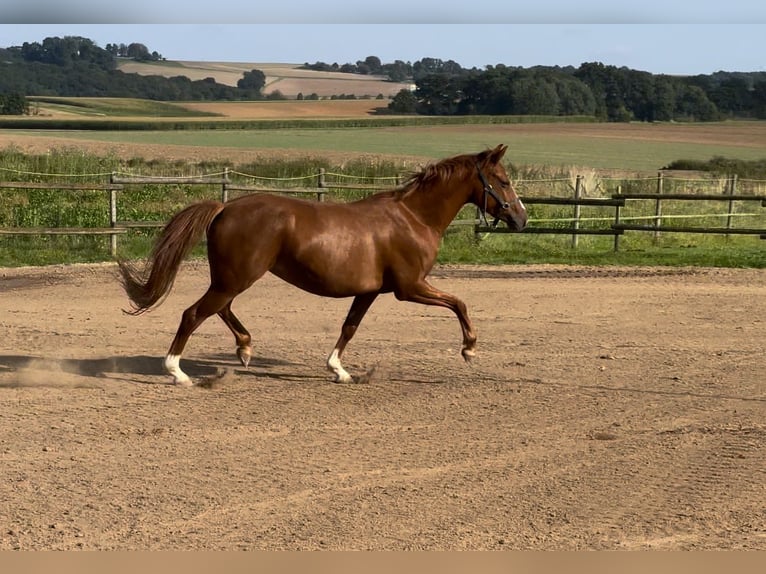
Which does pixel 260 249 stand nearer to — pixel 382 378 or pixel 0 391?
pixel 382 378

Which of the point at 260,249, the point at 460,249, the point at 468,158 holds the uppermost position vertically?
the point at 468,158

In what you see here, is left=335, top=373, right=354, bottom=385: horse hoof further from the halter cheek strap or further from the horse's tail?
the halter cheek strap

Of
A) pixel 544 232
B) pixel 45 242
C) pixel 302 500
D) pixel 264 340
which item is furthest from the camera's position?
pixel 544 232

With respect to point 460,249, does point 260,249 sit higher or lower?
higher

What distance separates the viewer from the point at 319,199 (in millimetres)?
20125

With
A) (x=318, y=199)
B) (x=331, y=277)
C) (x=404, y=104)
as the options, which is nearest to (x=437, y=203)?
(x=331, y=277)

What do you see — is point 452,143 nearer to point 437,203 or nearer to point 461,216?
point 461,216

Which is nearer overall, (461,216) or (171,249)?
(171,249)

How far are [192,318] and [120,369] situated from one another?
3.97 feet

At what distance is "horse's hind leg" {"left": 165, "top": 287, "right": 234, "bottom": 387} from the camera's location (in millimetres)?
8344

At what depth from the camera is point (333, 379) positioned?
8883mm

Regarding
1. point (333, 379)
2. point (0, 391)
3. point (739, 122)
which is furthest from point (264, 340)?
point (739, 122)

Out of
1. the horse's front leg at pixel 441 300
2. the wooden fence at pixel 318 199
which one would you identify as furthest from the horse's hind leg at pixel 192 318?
the wooden fence at pixel 318 199

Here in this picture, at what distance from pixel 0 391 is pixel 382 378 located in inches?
118
